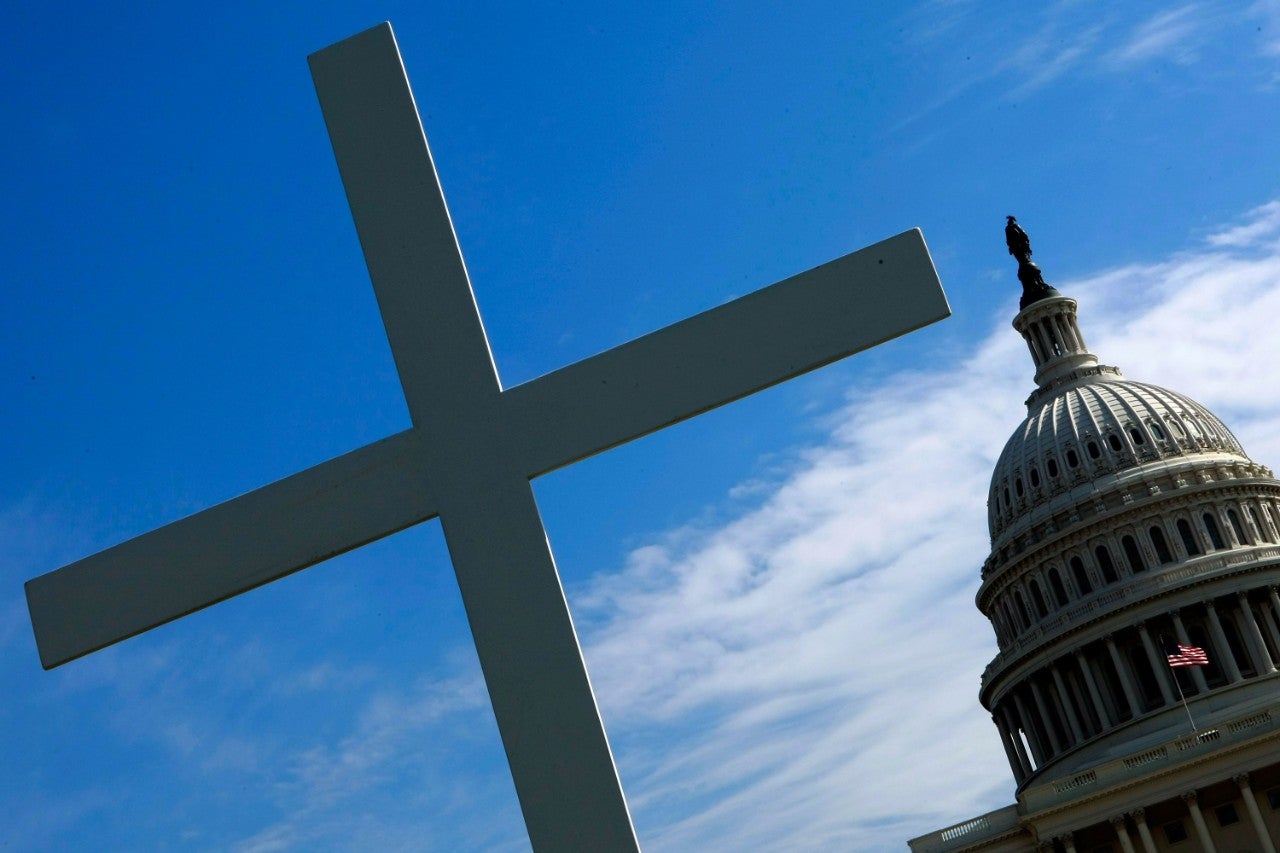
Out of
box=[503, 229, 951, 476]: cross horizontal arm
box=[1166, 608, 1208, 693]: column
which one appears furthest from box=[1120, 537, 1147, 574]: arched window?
box=[503, 229, 951, 476]: cross horizontal arm

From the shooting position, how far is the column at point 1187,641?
73.4 m

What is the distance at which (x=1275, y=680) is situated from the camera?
239 ft

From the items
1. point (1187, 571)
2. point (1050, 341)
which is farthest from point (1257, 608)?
point (1050, 341)

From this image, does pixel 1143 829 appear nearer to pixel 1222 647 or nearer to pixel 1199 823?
pixel 1199 823

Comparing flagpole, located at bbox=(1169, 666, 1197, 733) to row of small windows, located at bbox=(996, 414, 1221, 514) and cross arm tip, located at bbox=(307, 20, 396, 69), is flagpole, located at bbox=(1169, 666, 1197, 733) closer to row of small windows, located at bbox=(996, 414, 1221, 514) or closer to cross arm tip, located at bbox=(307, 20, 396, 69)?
row of small windows, located at bbox=(996, 414, 1221, 514)

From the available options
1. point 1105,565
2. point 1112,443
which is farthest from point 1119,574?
point 1112,443

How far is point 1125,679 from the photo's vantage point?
74.7 m

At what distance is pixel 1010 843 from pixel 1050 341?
127ft

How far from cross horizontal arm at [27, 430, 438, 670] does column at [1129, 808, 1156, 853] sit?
62125 millimetres

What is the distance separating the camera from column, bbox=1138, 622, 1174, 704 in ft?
241

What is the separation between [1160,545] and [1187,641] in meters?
6.22

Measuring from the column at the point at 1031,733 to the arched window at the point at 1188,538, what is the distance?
1116 cm

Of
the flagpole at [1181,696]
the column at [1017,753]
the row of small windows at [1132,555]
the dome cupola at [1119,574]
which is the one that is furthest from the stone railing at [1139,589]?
the column at [1017,753]

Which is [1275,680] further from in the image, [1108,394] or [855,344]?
[855,344]
